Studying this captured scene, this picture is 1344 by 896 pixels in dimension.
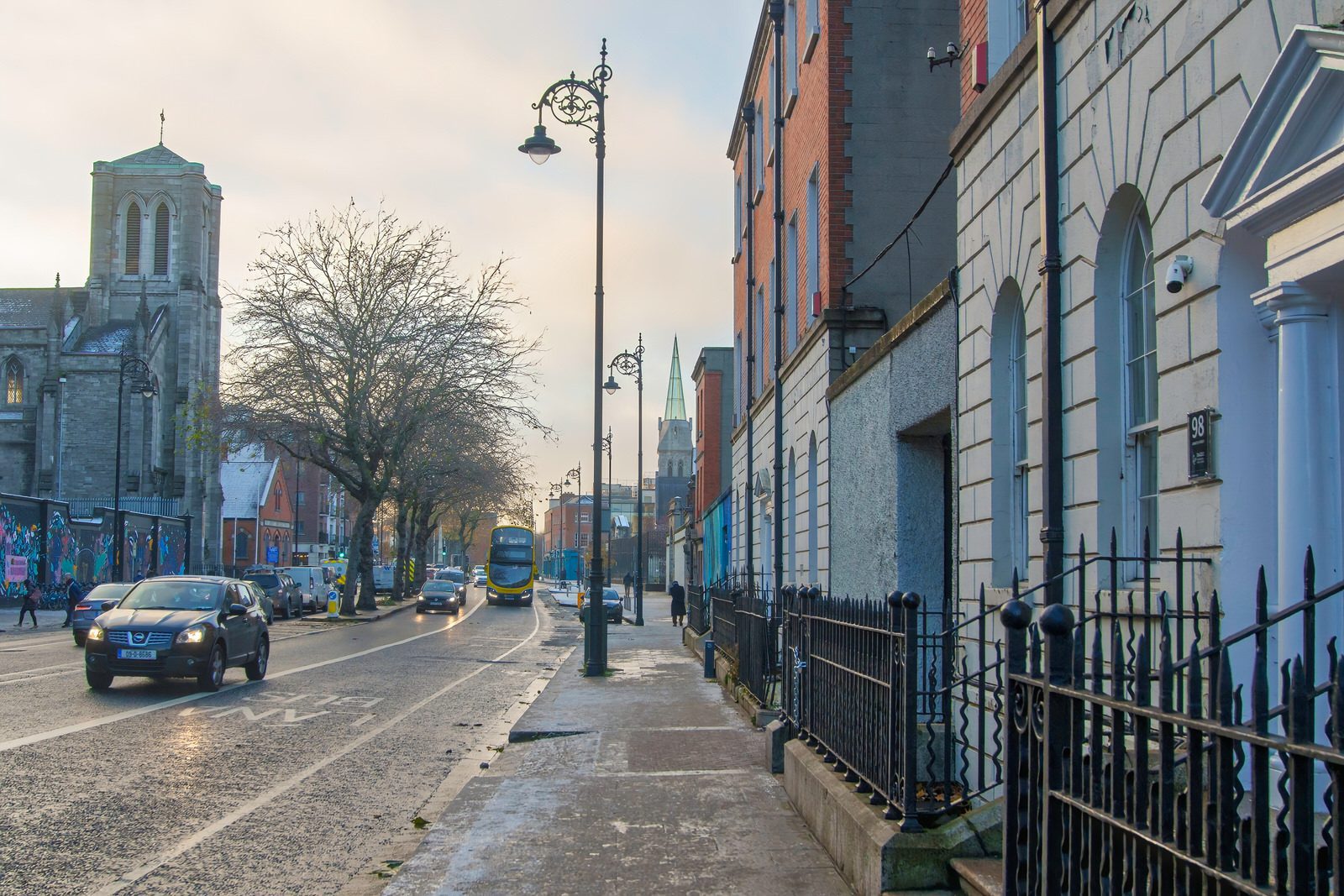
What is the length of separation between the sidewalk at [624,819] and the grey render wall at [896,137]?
6881mm

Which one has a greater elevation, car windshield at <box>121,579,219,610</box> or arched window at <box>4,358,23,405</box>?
arched window at <box>4,358,23,405</box>

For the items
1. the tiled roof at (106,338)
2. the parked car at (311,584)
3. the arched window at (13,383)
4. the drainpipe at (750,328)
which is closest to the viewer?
the drainpipe at (750,328)

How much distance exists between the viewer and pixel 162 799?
28.8 ft

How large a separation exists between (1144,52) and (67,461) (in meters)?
73.0

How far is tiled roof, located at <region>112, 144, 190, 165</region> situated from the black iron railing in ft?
261

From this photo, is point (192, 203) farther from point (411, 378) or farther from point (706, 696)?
point (706, 696)

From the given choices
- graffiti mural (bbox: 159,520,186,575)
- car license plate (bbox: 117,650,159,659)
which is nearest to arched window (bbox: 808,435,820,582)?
car license plate (bbox: 117,650,159,659)

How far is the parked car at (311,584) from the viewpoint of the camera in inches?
1946

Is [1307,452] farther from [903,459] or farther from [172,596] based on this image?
[172,596]

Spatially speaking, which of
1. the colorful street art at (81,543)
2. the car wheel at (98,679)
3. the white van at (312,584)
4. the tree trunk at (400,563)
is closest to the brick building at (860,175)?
the car wheel at (98,679)

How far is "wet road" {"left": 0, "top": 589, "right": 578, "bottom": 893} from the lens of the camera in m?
6.91

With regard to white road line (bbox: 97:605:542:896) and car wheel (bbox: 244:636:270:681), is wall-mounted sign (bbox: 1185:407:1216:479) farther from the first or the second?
car wheel (bbox: 244:636:270:681)

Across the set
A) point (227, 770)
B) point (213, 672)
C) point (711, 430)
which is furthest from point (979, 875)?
point (711, 430)

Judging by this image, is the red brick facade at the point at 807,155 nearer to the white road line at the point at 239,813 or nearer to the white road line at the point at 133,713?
the white road line at the point at 239,813
